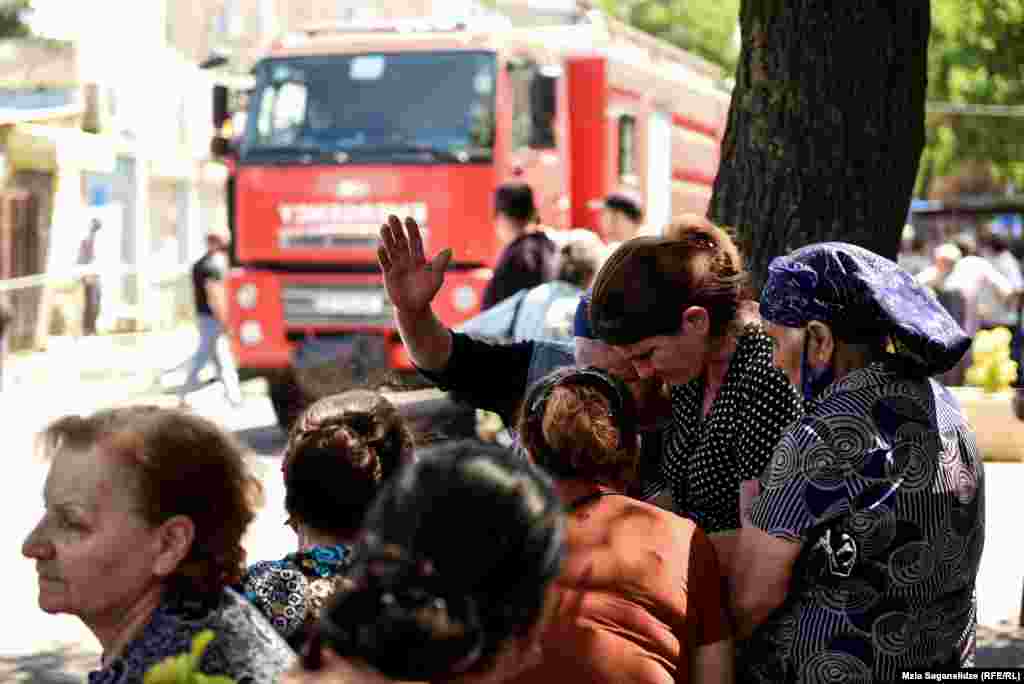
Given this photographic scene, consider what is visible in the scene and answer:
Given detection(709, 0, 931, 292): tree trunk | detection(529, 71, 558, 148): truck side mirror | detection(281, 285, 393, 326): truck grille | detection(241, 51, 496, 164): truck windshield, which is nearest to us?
detection(709, 0, 931, 292): tree trunk

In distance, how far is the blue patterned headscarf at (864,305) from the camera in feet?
10.6

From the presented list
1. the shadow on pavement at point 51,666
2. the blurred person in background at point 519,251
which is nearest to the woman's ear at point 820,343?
the shadow on pavement at point 51,666

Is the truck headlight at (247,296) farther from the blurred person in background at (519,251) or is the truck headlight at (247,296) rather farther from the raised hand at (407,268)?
the raised hand at (407,268)

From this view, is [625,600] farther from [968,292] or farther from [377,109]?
[968,292]

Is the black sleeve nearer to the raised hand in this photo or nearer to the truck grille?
the raised hand

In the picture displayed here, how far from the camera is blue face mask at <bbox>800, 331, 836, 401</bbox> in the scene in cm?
331

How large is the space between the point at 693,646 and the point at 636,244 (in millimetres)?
870

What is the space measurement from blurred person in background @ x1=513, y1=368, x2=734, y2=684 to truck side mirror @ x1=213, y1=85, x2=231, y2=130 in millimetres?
11876

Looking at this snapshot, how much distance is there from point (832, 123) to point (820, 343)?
3.19m

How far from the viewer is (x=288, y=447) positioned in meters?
3.33

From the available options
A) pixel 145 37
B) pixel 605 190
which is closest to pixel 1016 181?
pixel 145 37

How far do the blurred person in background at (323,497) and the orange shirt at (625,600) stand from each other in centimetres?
37

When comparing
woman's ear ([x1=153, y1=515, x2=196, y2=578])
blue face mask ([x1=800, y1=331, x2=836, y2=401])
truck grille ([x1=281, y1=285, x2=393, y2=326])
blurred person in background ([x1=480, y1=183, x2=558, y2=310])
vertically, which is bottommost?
truck grille ([x1=281, y1=285, x2=393, y2=326])

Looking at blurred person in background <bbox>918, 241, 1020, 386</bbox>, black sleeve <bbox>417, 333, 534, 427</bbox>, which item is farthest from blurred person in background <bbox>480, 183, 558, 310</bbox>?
blurred person in background <bbox>918, 241, 1020, 386</bbox>
